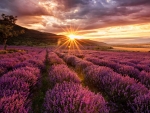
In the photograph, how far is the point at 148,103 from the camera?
2.65 m

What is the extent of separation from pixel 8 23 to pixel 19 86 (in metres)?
34.7

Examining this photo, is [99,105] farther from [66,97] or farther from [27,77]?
[27,77]

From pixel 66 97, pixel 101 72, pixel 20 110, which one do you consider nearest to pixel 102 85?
pixel 101 72

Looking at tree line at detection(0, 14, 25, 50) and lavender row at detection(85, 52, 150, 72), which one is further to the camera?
tree line at detection(0, 14, 25, 50)

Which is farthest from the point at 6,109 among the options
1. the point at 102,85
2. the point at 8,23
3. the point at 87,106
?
the point at 8,23

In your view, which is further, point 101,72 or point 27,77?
point 101,72

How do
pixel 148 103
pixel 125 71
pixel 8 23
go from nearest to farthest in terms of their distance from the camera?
pixel 148 103
pixel 125 71
pixel 8 23

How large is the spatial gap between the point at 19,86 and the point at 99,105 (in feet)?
6.03

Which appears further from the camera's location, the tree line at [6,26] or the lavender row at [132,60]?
the tree line at [6,26]


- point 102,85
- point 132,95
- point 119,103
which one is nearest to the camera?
point 132,95

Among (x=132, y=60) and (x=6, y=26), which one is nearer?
(x=132, y=60)

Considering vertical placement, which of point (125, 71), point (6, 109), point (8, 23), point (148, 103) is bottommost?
point (125, 71)

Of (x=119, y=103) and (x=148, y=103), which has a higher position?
(x=148, y=103)

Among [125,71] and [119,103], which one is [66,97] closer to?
[119,103]
